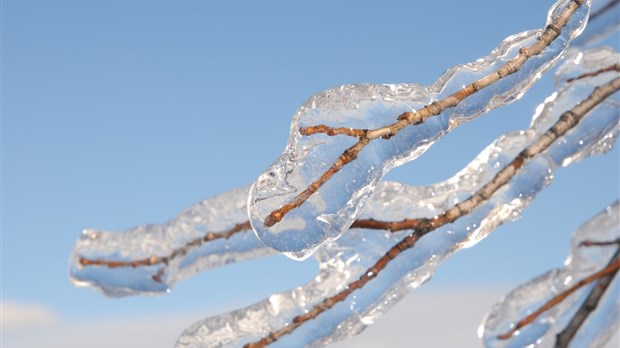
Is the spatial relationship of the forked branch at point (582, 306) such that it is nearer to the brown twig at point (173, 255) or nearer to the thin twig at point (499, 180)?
the thin twig at point (499, 180)

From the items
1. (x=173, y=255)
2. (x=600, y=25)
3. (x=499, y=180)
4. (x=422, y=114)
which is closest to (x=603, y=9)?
(x=600, y=25)

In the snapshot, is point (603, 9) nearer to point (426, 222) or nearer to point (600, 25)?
point (600, 25)

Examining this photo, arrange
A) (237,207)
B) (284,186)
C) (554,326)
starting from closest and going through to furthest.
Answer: (284,186)
(554,326)
(237,207)

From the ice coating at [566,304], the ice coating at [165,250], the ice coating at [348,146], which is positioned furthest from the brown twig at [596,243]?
the ice coating at [165,250]

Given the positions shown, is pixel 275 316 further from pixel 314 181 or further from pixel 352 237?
pixel 314 181

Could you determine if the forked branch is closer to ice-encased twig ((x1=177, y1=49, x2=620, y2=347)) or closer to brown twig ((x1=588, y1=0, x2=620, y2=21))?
ice-encased twig ((x1=177, y1=49, x2=620, y2=347))

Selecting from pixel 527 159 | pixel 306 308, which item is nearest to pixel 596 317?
pixel 527 159

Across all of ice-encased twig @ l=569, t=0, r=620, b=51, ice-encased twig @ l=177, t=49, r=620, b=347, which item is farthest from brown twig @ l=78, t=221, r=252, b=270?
ice-encased twig @ l=569, t=0, r=620, b=51
